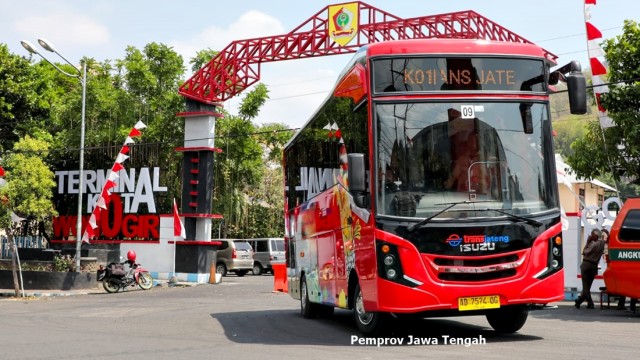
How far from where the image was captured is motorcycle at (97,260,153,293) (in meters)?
28.1

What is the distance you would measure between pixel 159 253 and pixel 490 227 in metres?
25.3

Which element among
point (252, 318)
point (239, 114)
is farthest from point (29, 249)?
point (252, 318)

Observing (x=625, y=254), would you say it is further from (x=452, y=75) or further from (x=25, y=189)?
(x=25, y=189)

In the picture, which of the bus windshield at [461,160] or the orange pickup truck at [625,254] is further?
the orange pickup truck at [625,254]

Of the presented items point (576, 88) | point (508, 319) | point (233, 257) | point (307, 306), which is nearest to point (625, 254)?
point (508, 319)

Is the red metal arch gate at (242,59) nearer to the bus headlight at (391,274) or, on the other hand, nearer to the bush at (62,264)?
the bush at (62,264)

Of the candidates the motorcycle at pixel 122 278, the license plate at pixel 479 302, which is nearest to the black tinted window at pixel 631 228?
the license plate at pixel 479 302

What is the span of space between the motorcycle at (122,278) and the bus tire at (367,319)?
17226 mm

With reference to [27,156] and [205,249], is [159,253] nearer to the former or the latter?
[205,249]

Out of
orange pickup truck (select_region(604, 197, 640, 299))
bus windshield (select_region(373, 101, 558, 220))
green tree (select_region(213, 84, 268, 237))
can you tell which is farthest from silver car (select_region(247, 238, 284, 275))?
bus windshield (select_region(373, 101, 558, 220))

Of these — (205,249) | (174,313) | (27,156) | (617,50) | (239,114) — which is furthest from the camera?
(239,114)

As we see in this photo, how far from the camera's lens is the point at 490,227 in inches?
422

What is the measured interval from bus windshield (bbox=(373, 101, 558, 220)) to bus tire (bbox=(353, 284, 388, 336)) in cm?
167

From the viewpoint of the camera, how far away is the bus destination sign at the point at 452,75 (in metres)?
11.1
